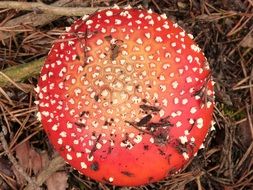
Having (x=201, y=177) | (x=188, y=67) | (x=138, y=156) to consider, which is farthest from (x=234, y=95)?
(x=138, y=156)

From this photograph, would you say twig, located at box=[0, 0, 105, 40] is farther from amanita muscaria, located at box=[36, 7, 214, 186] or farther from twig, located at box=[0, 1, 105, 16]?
amanita muscaria, located at box=[36, 7, 214, 186]

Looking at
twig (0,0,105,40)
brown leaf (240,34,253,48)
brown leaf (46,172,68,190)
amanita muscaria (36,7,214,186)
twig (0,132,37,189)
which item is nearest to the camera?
amanita muscaria (36,7,214,186)

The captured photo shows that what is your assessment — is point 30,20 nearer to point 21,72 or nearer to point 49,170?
point 21,72

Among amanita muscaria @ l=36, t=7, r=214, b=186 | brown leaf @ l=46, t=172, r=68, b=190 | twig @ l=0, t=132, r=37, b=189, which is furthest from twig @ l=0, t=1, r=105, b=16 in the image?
brown leaf @ l=46, t=172, r=68, b=190

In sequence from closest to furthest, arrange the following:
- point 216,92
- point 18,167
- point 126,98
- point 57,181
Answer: point 126,98 < point 18,167 < point 57,181 < point 216,92

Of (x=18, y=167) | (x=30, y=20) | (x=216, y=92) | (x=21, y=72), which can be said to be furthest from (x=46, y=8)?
(x=216, y=92)

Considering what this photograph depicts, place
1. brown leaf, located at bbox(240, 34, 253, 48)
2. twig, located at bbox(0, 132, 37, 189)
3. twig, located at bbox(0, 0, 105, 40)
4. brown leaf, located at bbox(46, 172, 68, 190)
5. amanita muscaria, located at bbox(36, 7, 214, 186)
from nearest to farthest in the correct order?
amanita muscaria, located at bbox(36, 7, 214, 186) → twig, located at bbox(0, 132, 37, 189) → brown leaf, located at bbox(46, 172, 68, 190) → twig, located at bbox(0, 0, 105, 40) → brown leaf, located at bbox(240, 34, 253, 48)
